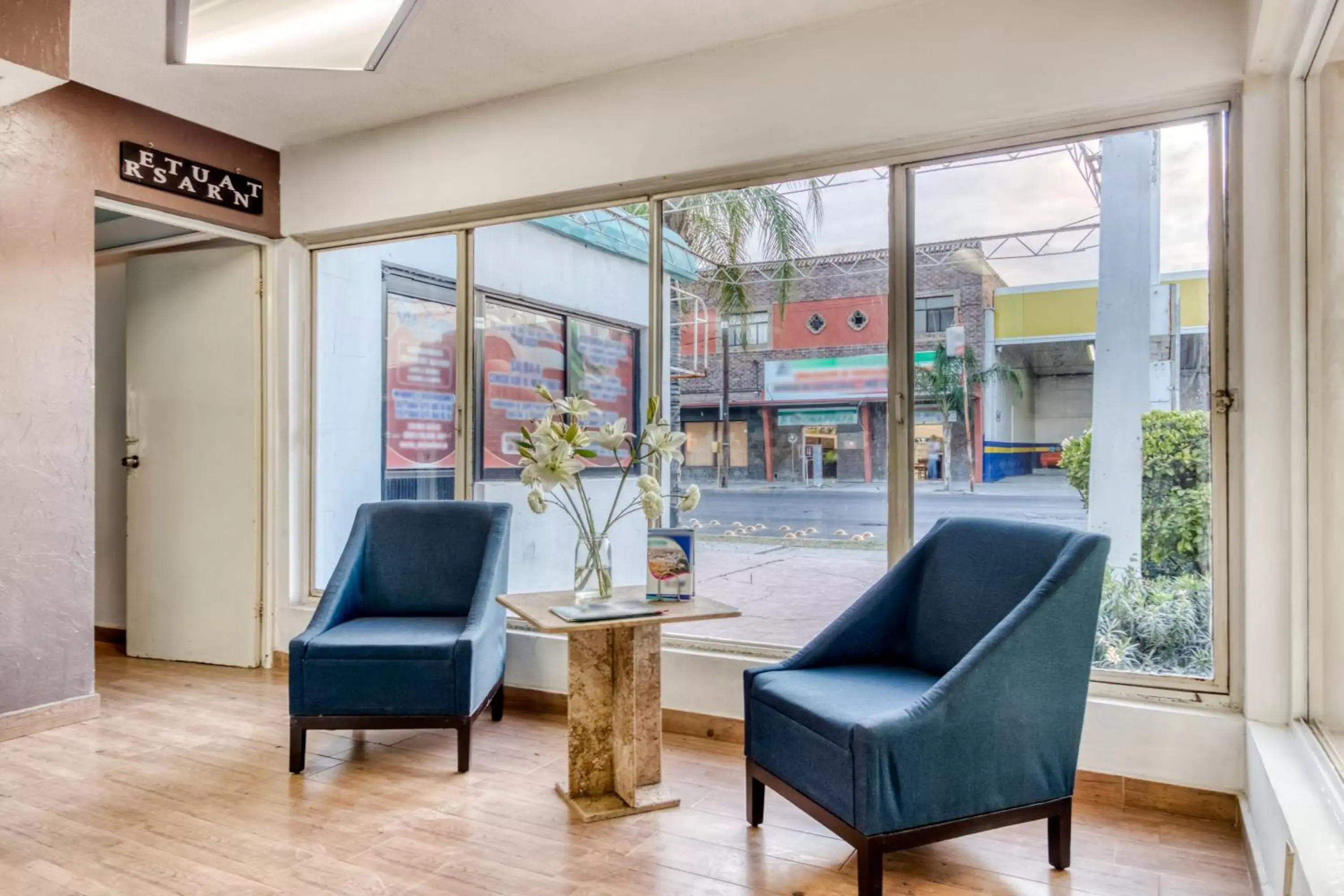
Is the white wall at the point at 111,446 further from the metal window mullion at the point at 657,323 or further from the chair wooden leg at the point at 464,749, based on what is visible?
the metal window mullion at the point at 657,323

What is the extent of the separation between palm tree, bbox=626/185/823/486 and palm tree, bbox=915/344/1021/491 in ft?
2.15

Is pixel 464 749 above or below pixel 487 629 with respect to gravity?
below

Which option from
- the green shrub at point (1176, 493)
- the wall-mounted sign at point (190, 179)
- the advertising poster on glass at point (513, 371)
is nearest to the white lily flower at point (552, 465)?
the advertising poster on glass at point (513, 371)

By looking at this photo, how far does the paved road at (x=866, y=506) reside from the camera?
2.81 m

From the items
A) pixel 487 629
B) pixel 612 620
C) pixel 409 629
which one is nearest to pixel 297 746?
pixel 409 629

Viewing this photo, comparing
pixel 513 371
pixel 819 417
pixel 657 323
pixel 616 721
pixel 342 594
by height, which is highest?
pixel 657 323

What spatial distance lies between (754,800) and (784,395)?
5.05 ft

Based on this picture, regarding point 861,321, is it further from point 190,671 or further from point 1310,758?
point 190,671

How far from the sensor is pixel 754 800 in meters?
2.40

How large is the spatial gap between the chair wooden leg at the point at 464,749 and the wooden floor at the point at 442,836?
4cm

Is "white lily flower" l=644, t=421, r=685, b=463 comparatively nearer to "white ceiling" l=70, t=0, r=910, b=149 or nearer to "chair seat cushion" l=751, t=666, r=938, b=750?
"chair seat cushion" l=751, t=666, r=938, b=750

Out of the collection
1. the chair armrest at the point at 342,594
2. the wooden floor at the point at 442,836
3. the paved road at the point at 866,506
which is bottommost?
the wooden floor at the point at 442,836

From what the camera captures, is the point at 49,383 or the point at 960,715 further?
the point at 49,383

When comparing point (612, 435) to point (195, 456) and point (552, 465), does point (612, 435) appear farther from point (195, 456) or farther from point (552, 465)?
point (195, 456)
